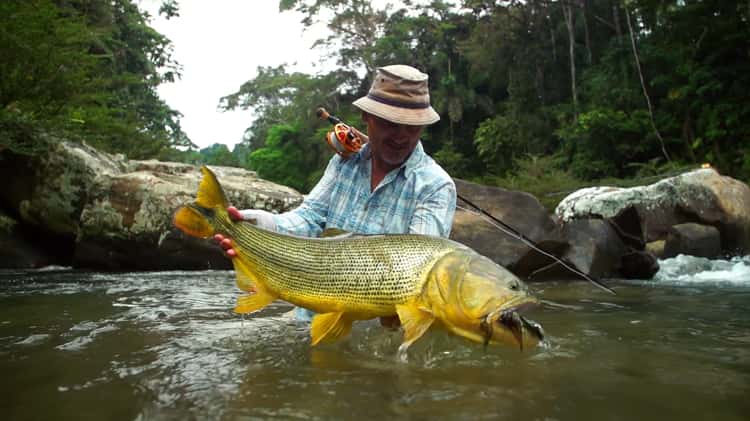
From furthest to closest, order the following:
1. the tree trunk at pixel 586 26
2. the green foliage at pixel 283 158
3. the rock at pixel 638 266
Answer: the green foliage at pixel 283 158, the tree trunk at pixel 586 26, the rock at pixel 638 266

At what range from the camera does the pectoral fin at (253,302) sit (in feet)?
10.6

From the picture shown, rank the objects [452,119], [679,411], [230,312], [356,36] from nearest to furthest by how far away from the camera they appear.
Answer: [679,411] < [230,312] < [452,119] < [356,36]

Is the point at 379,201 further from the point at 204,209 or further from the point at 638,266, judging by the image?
the point at 638,266

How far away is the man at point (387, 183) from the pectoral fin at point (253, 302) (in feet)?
0.90

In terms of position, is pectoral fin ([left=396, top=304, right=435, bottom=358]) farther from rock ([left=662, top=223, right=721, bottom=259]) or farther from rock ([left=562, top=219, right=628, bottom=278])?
rock ([left=662, top=223, right=721, bottom=259])

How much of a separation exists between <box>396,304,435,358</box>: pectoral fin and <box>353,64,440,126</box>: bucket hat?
1.19 m

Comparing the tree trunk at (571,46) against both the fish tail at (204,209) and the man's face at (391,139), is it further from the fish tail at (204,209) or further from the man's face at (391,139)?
the fish tail at (204,209)

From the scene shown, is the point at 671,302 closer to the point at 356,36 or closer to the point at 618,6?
the point at 618,6

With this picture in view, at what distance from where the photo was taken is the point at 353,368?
314 cm

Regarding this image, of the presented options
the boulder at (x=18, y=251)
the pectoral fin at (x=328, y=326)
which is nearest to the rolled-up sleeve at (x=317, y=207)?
the pectoral fin at (x=328, y=326)

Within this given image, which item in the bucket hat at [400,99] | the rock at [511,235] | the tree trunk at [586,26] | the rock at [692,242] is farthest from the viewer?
the tree trunk at [586,26]

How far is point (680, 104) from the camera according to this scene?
1959cm

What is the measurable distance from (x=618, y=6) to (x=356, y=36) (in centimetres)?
1591

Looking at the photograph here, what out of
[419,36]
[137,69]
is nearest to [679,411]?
[419,36]
